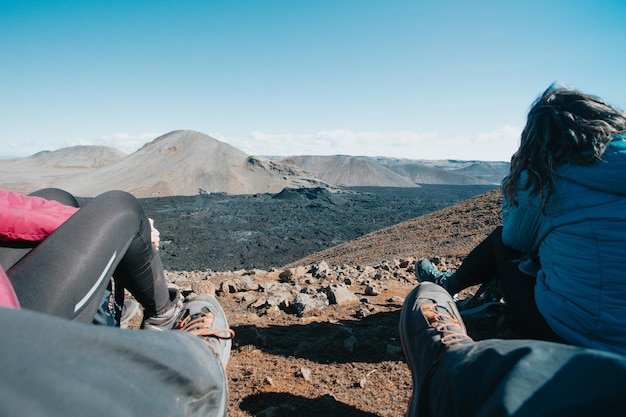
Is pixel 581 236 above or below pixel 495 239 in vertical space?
above

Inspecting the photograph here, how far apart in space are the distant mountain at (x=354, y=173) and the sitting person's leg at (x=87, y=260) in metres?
60.3

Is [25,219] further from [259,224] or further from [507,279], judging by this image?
[259,224]

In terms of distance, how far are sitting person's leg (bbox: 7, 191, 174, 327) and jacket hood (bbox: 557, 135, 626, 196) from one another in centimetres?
170

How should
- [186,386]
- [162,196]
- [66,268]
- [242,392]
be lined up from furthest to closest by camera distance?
[162,196], [242,392], [66,268], [186,386]

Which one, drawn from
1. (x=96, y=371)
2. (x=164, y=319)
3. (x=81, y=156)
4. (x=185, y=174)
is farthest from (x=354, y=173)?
(x=81, y=156)

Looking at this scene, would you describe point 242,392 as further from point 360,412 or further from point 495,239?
point 495,239

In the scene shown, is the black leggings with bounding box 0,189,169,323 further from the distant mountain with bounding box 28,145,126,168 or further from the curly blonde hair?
the distant mountain with bounding box 28,145,126,168

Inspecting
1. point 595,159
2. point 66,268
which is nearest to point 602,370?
point 595,159

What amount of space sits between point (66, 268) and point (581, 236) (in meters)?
1.73

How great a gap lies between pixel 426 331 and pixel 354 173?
69.0 m

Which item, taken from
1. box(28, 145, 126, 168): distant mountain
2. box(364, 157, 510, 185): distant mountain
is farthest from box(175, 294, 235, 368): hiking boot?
box(28, 145, 126, 168): distant mountain

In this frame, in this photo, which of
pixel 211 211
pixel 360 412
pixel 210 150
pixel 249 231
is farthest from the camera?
pixel 210 150

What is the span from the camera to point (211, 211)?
25969 millimetres

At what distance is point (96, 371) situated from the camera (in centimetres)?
61
